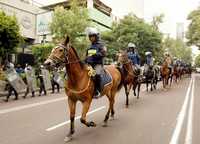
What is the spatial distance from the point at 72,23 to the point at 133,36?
18.1 m

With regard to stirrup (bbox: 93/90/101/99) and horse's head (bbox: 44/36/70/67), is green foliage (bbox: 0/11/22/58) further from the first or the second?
horse's head (bbox: 44/36/70/67)

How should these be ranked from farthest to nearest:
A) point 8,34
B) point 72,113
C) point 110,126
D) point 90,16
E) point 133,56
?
point 90,16 < point 8,34 < point 133,56 < point 110,126 < point 72,113

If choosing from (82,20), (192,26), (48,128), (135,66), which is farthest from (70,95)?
(192,26)

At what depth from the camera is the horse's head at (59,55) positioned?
851 cm

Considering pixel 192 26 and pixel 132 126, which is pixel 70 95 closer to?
pixel 132 126

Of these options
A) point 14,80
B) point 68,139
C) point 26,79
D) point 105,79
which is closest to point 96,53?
point 105,79

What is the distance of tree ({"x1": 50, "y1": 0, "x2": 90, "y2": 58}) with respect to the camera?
137ft

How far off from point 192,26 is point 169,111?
6170cm

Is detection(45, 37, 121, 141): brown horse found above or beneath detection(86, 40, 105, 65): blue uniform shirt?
beneath

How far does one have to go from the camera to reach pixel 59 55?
873 centimetres

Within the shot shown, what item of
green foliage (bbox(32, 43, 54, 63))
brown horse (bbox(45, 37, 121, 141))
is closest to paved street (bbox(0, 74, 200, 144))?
brown horse (bbox(45, 37, 121, 141))

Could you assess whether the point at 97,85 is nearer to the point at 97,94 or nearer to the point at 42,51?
the point at 97,94

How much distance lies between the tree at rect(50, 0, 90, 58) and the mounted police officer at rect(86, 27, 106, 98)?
31006mm

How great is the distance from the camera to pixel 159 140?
8969mm
